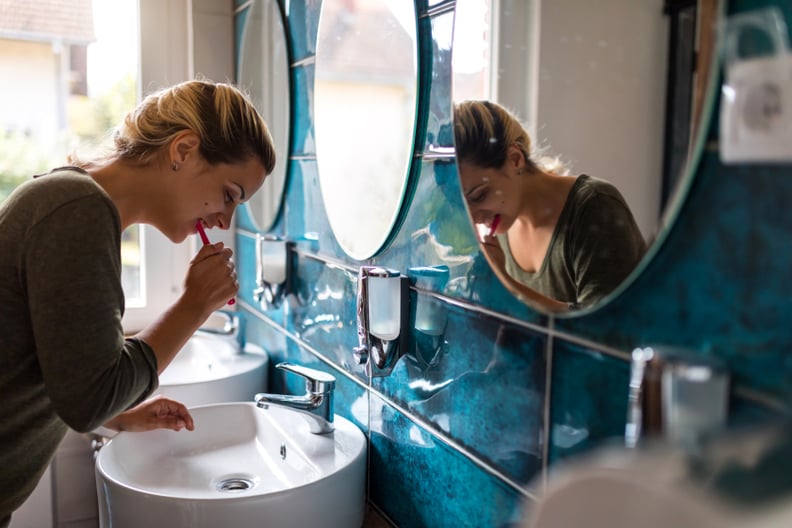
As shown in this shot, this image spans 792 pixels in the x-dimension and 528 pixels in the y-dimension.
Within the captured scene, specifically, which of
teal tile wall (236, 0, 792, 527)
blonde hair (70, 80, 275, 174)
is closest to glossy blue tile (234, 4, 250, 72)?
teal tile wall (236, 0, 792, 527)

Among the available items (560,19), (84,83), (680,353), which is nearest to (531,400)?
(680,353)

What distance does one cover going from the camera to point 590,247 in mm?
755

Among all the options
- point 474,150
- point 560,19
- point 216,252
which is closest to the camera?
point 560,19

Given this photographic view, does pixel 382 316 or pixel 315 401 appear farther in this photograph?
pixel 315 401

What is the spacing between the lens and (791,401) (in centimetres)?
56

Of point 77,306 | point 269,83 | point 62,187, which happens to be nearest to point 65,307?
point 77,306

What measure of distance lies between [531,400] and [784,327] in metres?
0.35

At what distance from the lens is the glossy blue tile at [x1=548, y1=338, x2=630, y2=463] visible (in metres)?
0.74

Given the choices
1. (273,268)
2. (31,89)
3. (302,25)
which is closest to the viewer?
(302,25)

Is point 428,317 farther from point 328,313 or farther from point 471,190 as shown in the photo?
point 328,313

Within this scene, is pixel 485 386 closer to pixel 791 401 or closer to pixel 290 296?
pixel 791 401

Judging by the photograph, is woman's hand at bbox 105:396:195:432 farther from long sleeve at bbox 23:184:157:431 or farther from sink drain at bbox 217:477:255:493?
long sleeve at bbox 23:184:157:431

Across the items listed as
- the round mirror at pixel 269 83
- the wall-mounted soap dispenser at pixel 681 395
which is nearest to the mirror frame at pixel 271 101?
A: the round mirror at pixel 269 83

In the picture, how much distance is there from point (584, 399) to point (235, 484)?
0.82m
